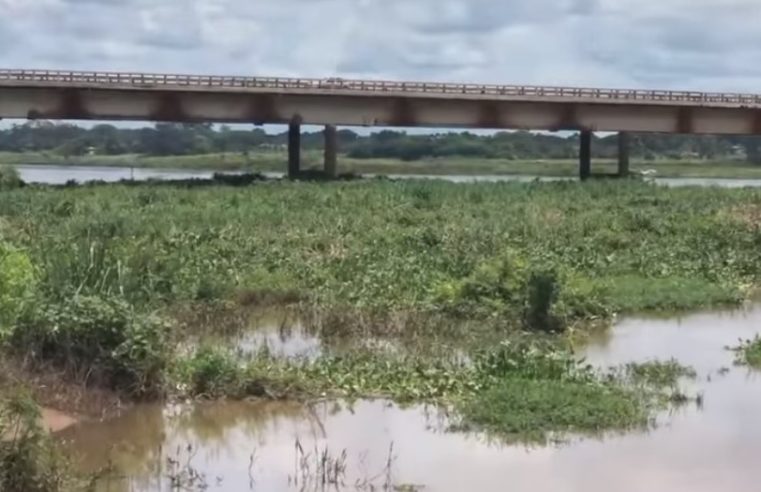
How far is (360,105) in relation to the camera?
55.6 meters

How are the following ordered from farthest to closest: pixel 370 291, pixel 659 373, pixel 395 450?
pixel 370 291 → pixel 659 373 → pixel 395 450

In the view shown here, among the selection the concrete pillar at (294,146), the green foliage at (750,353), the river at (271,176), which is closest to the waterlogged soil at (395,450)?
the green foliage at (750,353)

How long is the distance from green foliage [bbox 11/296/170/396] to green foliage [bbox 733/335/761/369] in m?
8.52

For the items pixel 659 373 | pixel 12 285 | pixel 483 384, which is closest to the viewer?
pixel 12 285

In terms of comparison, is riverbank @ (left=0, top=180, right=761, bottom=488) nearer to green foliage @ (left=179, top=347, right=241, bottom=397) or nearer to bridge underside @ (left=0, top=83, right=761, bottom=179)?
green foliage @ (left=179, top=347, right=241, bottom=397)

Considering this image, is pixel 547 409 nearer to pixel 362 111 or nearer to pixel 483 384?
pixel 483 384

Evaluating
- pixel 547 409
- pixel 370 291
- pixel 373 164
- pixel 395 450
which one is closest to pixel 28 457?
pixel 395 450

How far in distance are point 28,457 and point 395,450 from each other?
4289 millimetres

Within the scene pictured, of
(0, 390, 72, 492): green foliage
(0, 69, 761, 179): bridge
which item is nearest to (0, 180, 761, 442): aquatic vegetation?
(0, 390, 72, 492): green foliage

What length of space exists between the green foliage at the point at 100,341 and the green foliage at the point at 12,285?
145 mm

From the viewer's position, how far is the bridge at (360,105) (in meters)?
50.8

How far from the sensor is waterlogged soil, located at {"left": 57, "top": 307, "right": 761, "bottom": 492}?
11969 millimetres

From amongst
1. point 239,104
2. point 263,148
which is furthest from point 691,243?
point 263,148

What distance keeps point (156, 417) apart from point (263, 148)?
108m
